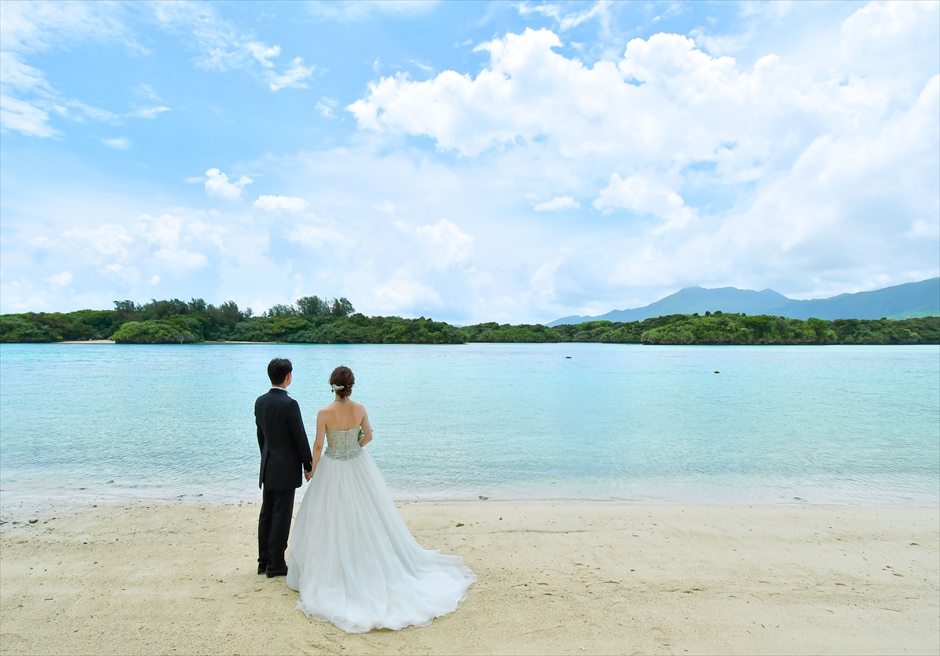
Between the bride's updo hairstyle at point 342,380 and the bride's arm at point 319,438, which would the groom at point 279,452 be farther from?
the bride's updo hairstyle at point 342,380

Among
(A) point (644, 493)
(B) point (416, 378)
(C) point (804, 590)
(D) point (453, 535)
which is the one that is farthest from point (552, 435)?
(B) point (416, 378)

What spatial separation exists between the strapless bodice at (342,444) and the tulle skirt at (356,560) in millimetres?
61

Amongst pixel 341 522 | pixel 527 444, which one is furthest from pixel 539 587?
pixel 527 444

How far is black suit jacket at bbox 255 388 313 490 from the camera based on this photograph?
203 inches

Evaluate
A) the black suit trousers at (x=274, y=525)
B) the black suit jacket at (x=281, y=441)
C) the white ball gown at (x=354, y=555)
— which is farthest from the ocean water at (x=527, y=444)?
the black suit jacket at (x=281, y=441)

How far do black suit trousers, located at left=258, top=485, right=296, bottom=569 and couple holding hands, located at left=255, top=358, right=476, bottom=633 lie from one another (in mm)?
16

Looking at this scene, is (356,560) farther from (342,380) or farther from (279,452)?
(342,380)

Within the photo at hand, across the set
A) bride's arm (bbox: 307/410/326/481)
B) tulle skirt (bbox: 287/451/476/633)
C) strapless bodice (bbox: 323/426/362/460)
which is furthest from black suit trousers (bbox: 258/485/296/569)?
strapless bodice (bbox: 323/426/362/460)

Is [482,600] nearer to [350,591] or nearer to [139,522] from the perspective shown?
[350,591]

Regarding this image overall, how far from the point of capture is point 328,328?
141m

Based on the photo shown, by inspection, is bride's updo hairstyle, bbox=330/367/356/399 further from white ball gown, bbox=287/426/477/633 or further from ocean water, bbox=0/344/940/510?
ocean water, bbox=0/344/940/510

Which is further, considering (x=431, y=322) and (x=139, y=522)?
(x=431, y=322)

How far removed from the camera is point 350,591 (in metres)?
4.87

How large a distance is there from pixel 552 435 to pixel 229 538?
515 inches
